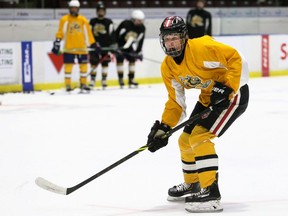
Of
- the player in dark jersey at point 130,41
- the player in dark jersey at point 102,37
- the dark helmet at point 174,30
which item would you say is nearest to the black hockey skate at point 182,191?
the dark helmet at point 174,30

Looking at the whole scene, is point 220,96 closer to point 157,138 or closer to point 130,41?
point 157,138

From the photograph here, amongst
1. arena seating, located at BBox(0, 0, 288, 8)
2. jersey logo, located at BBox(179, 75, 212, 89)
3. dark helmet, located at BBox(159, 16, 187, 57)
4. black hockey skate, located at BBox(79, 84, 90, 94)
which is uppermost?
arena seating, located at BBox(0, 0, 288, 8)

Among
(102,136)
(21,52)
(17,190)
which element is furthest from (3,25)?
(17,190)

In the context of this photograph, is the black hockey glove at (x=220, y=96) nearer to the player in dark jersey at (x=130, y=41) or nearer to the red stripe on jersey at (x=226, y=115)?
the red stripe on jersey at (x=226, y=115)

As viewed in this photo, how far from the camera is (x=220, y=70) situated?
3.51 meters

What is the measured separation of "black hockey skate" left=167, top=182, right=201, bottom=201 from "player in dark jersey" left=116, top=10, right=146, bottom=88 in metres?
7.15

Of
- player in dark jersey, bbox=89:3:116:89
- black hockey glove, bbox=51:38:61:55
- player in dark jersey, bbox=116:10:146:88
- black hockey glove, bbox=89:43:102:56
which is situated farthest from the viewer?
player in dark jersey, bbox=116:10:146:88

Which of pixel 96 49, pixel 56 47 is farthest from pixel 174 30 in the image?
pixel 96 49

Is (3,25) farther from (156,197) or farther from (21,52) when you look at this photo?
(156,197)

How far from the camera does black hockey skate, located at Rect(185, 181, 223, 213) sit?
3.40 m

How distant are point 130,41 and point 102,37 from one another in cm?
44

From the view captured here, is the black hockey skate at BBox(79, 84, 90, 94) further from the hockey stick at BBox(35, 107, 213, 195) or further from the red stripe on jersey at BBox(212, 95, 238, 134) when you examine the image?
the red stripe on jersey at BBox(212, 95, 238, 134)

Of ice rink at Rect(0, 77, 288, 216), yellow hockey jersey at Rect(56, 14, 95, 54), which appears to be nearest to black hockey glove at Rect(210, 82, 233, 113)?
ice rink at Rect(0, 77, 288, 216)

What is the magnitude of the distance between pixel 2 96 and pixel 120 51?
6.66ft
